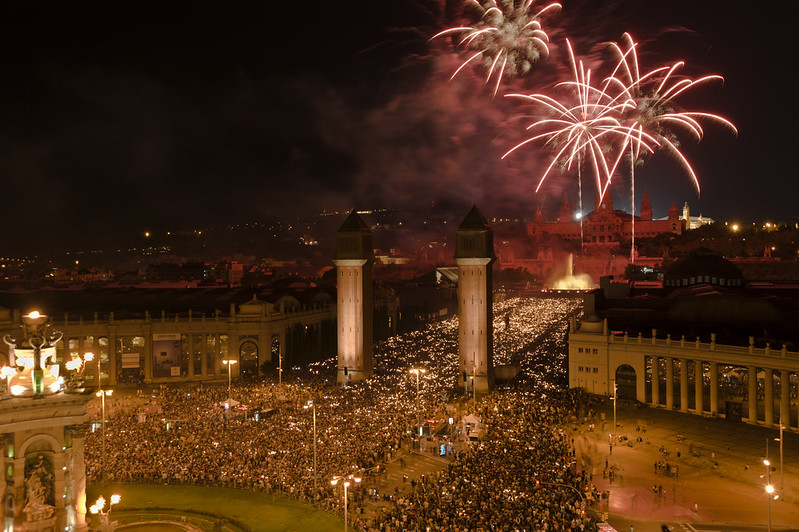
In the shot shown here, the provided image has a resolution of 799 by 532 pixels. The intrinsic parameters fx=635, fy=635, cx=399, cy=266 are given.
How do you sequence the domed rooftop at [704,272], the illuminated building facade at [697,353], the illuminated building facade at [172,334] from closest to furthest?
the illuminated building facade at [697,353]
the illuminated building facade at [172,334]
the domed rooftop at [704,272]

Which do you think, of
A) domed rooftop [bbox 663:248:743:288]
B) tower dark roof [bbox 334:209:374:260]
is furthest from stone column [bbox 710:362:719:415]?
domed rooftop [bbox 663:248:743:288]

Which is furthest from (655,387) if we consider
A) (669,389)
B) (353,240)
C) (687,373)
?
(353,240)

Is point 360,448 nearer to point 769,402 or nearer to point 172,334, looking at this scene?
point 769,402

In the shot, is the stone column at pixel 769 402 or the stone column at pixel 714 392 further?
the stone column at pixel 714 392

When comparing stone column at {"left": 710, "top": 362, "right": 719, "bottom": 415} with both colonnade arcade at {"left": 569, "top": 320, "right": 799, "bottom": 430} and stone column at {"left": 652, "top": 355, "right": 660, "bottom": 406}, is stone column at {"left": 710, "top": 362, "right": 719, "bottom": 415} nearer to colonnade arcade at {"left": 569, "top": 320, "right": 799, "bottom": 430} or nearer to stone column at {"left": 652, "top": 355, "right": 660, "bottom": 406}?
colonnade arcade at {"left": 569, "top": 320, "right": 799, "bottom": 430}

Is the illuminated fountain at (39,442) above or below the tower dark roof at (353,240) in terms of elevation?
below

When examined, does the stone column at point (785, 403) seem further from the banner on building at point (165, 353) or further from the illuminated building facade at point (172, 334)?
the banner on building at point (165, 353)

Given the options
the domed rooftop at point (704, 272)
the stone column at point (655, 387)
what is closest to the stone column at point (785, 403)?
the stone column at point (655, 387)

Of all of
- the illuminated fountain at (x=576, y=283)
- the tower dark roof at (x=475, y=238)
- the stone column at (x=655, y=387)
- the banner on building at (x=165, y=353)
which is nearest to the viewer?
the stone column at (x=655, y=387)
